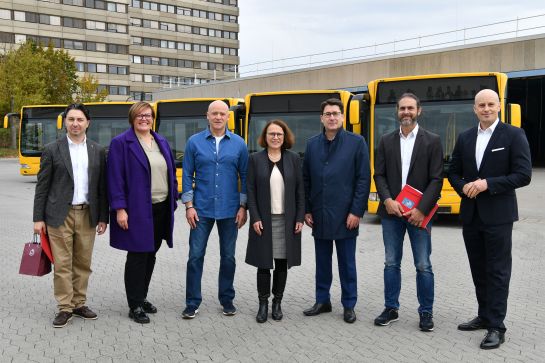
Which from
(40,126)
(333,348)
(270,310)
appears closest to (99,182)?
(270,310)

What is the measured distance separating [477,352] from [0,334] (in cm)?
382

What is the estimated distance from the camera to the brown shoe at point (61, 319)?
4852 millimetres

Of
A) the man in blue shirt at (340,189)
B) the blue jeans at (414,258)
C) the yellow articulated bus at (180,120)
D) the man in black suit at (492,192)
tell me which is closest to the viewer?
the man in black suit at (492,192)

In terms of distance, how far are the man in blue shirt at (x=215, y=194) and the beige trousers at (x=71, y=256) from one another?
94cm

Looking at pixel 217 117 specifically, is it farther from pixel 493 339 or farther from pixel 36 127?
pixel 36 127

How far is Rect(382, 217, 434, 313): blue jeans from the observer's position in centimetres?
484

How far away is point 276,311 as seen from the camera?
510 cm

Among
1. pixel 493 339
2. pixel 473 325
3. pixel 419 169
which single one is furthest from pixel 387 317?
pixel 419 169

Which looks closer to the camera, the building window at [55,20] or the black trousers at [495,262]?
the black trousers at [495,262]

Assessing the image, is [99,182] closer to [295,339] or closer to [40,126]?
[295,339]

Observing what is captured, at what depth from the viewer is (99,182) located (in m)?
5.11

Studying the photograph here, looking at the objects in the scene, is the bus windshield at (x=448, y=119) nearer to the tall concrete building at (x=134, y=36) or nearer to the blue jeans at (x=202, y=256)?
the blue jeans at (x=202, y=256)

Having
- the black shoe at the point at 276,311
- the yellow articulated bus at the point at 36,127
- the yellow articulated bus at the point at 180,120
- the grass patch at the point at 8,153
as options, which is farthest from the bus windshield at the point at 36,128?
the grass patch at the point at 8,153

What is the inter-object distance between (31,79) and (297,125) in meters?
36.1
